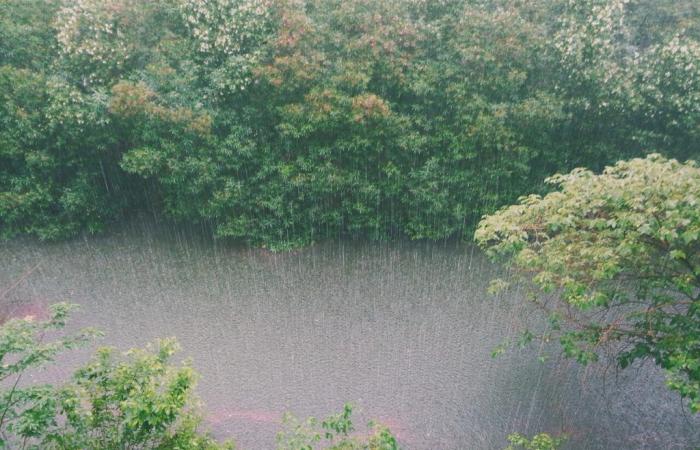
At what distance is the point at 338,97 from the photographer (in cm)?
984

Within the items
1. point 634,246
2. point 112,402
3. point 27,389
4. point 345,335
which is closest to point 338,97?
point 345,335

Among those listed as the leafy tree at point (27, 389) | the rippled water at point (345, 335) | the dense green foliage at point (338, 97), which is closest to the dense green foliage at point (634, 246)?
the rippled water at point (345, 335)

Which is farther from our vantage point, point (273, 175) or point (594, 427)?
point (273, 175)

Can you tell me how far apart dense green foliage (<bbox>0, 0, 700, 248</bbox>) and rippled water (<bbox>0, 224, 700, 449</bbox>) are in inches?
45.3

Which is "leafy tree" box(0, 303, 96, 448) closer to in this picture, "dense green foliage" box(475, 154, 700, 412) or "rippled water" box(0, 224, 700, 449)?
"rippled water" box(0, 224, 700, 449)

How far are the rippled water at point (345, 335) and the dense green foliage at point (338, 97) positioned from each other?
1.15m

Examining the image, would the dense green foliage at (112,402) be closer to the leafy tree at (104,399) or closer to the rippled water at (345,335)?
the leafy tree at (104,399)

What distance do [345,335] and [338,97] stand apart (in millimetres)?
4668

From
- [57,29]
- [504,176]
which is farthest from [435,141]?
[57,29]

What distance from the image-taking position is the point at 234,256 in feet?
37.0

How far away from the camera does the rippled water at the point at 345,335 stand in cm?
698

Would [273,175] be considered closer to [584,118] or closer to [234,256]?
[234,256]

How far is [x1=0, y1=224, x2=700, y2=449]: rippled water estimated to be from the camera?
698cm

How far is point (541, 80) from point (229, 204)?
7.16 metres
